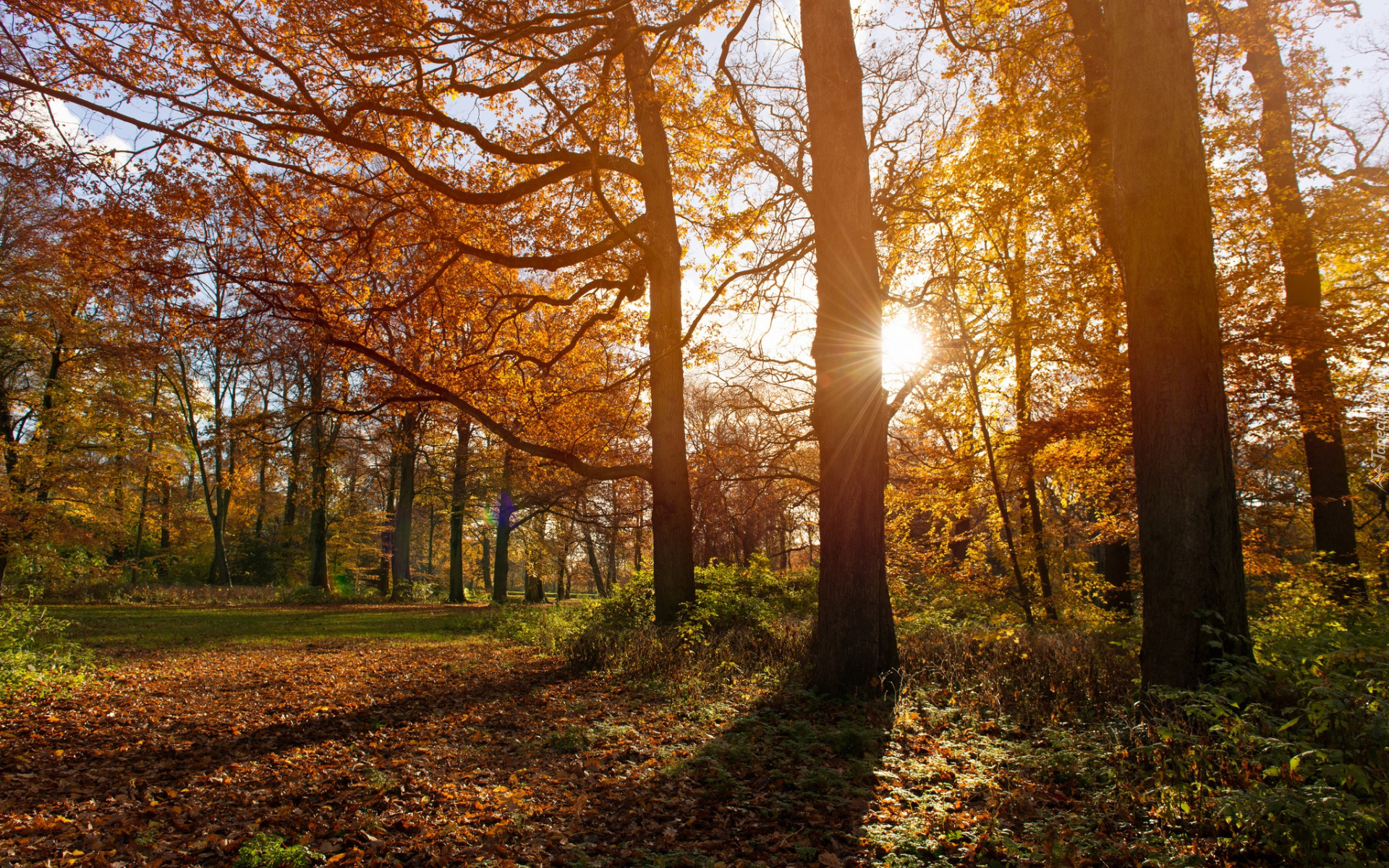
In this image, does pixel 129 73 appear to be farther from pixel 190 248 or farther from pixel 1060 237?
pixel 1060 237

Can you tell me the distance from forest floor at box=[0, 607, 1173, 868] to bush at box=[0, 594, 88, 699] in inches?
11.5

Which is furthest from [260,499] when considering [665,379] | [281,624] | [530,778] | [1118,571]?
[1118,571]

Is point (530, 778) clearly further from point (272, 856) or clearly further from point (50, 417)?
point (50, 417)

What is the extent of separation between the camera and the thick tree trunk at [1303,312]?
882 cm

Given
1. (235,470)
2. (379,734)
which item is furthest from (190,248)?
(235,470)

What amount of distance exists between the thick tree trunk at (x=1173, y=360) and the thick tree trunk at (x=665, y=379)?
19.0 ft

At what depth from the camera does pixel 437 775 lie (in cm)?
429

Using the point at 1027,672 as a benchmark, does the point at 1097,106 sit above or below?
above

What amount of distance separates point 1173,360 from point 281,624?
15911 mm

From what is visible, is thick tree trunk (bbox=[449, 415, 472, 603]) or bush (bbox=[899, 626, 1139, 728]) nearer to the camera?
bush (bbox=[899, 626, 1139, 728])

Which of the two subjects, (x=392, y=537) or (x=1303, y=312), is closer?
(x=1303, y=312)

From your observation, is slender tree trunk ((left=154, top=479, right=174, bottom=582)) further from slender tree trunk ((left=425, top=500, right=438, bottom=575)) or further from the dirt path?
the dirt path

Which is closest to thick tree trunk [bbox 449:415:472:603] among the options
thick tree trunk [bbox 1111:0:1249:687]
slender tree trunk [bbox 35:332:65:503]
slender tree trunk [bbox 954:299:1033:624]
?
slender tree trunk [bbox 35:332:65:503]

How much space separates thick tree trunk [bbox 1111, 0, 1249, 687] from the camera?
449 cm
